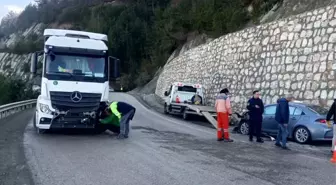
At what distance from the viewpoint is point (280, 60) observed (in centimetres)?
2236

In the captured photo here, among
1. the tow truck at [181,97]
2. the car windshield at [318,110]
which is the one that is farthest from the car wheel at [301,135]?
the tow truck at [181,97]

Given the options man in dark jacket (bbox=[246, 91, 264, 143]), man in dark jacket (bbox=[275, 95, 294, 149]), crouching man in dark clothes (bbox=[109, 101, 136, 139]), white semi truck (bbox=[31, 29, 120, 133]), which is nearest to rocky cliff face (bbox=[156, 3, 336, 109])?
man in dark jacket (bbox=[246, 91, 264, 143])

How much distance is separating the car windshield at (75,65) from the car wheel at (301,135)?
22.6 ft

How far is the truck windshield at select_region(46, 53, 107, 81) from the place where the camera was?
15320 millimetres

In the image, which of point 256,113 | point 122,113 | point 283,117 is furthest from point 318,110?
point 122,113

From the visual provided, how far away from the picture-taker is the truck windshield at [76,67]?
15.3m

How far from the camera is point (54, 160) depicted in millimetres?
10430

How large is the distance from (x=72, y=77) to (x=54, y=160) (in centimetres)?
530

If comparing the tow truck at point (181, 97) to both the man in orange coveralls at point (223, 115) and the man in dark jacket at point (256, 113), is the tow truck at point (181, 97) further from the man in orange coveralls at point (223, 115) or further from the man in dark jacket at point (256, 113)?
the man in dark jacket at point (256, 113)

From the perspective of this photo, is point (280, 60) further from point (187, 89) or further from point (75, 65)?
point (75, 65)

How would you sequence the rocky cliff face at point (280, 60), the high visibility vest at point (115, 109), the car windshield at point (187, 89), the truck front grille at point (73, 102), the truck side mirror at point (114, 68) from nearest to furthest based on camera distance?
the truck front grille at point (73, 102)
the high visibility vest at point (115, 109)
the truck side mirror at point (114, 68)
the rocky cliff face at point (280, 60)
the car windshield at point (187, 89)

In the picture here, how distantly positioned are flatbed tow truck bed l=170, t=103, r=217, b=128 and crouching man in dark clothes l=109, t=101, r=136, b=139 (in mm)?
6328

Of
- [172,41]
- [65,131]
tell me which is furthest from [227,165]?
[172,41]

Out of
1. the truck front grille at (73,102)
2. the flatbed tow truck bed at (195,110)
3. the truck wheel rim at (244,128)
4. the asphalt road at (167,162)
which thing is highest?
the truck front grille at (73,102)
